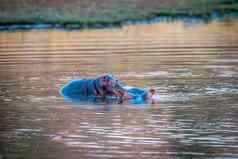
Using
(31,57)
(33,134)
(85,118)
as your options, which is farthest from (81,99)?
(31,57)

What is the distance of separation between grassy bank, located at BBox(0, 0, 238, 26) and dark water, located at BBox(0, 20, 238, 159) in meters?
15.9

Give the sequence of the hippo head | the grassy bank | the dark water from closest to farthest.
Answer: the dark water → the hippo head → the grassy bank

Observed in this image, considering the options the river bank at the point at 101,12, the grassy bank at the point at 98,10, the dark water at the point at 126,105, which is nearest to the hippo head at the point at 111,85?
the dark water at the point at 126,105

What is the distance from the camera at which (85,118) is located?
19.4 metres

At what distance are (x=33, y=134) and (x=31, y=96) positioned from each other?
5.21 metres

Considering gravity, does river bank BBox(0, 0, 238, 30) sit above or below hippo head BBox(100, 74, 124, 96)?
below

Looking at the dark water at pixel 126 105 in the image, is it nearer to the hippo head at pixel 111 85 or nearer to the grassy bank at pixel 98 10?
the hippo head at pixel 111 85

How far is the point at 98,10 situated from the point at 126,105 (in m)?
40.2

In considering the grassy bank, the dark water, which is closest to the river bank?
the grassy bank

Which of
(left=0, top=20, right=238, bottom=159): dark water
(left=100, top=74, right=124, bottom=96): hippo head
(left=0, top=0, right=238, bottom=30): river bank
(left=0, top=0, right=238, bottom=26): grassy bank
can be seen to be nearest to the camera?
(left=0, top=20, right=238, bottom=159): dark water

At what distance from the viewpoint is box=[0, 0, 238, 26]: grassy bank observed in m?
56.0

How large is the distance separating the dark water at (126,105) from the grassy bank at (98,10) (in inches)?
625

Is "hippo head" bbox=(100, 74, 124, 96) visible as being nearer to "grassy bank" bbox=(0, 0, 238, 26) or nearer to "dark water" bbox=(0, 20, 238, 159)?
"dark water" bbox=(0, 20, 238, 159)

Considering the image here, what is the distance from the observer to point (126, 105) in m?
21.2
